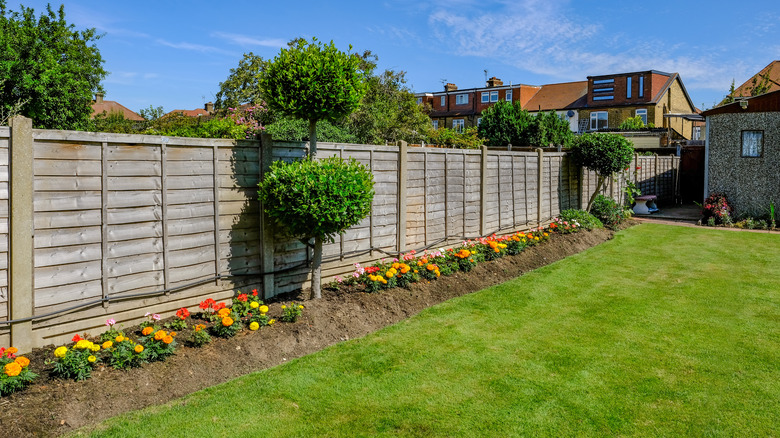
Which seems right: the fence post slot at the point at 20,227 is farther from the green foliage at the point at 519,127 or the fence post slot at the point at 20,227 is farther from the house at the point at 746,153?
the green foliage at the point at 519,127

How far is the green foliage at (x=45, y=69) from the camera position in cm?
2216

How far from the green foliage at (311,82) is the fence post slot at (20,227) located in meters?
2.62

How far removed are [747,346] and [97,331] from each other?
6802 mm

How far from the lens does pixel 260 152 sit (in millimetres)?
6223

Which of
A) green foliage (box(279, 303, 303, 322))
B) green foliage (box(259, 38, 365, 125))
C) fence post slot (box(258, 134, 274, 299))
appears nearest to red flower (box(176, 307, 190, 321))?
green foliage (box(279, 303, 303, 322))

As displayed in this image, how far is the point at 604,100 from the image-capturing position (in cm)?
4612

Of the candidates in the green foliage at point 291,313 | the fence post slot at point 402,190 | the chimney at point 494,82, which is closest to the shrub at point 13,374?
the green foliage at point 291,313

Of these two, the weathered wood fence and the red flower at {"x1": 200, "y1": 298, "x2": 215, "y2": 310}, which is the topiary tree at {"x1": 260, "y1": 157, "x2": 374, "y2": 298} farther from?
the red flower at {"x1": 200, "y1": 298, "x2": 215, "y2": 310}

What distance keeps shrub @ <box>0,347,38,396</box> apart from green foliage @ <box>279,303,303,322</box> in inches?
93.1

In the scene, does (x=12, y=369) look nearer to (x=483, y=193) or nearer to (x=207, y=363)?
(x=207, y=363)

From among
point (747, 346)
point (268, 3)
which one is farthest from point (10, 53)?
point (747, 346)

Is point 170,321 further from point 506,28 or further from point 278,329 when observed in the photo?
point 506,28

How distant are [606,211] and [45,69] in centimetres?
2422

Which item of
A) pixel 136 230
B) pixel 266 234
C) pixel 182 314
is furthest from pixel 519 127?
pixel 136 230
